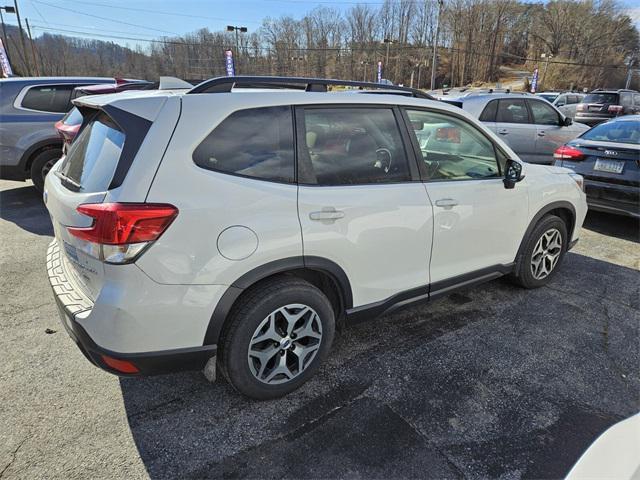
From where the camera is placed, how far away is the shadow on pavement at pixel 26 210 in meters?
5.62

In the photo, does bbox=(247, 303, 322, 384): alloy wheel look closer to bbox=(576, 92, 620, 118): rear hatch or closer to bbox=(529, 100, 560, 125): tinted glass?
bbox=(529, 100, 560, 125): tinted glass

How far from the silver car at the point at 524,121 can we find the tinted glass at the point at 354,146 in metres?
6.33

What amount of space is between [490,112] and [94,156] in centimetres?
808

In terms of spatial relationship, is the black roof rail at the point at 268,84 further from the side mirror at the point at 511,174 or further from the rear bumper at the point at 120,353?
the rear bumper at the point at 120,353

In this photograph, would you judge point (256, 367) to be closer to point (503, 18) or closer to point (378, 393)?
point (378, 393)

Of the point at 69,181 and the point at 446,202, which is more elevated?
the point at 69,181

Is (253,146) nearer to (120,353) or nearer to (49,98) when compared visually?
(120,353)

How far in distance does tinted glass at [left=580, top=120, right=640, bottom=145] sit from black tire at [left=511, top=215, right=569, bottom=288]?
269cm

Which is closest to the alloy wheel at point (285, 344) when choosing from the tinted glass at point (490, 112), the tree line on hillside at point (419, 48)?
the tinted glass at point (490, 112)

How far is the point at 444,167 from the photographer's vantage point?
123 inches

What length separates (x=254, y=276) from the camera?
2.15m

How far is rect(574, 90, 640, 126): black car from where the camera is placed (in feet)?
52.6

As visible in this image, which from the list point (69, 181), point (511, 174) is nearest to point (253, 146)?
point (69, 181)

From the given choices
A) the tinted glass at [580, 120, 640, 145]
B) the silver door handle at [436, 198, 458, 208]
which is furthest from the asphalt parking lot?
the tinted glass at [580, 120, 640, 145]
